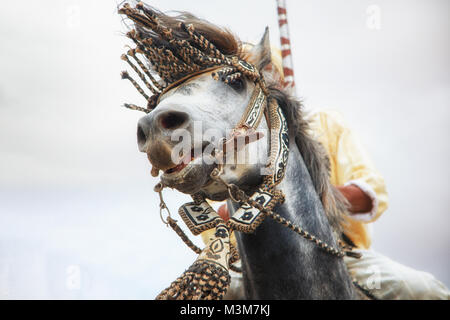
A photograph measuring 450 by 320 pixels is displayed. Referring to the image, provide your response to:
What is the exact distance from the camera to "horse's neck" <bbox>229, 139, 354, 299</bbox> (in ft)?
5.41

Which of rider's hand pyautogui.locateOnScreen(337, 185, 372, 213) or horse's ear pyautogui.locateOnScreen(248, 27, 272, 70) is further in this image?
rider's hand pyautogui.locateOnScreen(337, 185, 372, 213)

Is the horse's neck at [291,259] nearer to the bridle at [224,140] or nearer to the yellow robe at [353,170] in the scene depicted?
the bridle at [224,140]

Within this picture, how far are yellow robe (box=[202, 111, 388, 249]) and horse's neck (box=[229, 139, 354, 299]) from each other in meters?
0.56

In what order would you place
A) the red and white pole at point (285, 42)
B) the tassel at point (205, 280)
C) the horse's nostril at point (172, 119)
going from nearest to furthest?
the tassel at point (205, 280) < the horse's nostril at point (172, 119) < the red and white pole at point (285, 42)

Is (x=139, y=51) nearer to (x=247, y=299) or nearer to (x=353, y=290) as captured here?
(x=247, y=299)

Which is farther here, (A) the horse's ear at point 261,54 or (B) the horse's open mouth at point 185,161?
(A) the horse's ear at point 261,54

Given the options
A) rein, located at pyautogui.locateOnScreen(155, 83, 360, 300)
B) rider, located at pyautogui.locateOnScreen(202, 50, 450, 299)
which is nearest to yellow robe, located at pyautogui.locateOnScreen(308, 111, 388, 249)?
rider, located at pyautogui.locateOnScreen(202, 50, 450, 299)

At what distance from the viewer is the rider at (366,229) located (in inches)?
90.9

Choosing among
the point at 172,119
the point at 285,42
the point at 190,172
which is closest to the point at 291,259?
the point at 190,172

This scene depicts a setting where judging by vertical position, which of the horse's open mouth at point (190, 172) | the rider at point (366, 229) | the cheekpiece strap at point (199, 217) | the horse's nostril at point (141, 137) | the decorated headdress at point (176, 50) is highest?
the decorated headdress at point (176, 50)

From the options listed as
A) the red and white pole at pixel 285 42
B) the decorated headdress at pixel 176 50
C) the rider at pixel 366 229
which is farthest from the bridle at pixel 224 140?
the red and white pole at pixel 285 42

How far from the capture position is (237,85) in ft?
5.61

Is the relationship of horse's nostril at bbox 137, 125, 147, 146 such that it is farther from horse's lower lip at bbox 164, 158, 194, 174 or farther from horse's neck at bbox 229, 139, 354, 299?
horse's neck at bbox 229, 139, 354, 299

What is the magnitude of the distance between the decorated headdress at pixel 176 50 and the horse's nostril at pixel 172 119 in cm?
27
